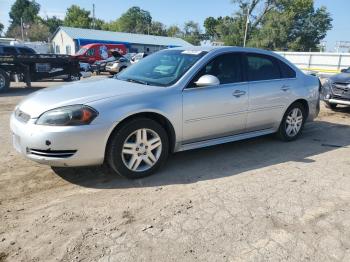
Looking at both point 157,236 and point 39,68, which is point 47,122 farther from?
point 39,68

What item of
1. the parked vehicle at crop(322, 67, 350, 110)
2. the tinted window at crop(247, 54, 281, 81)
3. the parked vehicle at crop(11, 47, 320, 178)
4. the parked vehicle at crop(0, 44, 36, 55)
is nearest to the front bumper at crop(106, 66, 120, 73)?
the parked vehicle at crop(0, 44, 36, 55)

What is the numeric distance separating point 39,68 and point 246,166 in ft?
35.9

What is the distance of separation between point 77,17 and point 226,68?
8519 centimetres

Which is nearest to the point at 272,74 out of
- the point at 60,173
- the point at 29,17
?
the point at 60,173

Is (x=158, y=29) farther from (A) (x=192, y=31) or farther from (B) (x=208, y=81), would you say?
(B) (x=208, y=81)

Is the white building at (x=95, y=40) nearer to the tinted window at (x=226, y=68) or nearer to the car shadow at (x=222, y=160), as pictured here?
the car shadow at (x=222, y=160)

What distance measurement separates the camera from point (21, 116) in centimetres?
402

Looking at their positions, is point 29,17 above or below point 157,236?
above

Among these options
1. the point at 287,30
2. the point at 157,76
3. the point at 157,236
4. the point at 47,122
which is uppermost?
the point at 287,30

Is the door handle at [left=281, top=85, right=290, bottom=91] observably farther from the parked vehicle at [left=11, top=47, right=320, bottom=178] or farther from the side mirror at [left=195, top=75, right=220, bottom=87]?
the side mirror at [left=195, top=75, right=220, bottom=87]

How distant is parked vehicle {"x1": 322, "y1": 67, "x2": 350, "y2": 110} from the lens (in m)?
9.02

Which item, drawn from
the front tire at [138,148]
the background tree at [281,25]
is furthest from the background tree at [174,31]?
the front tire at [138,148]

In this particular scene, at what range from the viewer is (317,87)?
6.35 metres

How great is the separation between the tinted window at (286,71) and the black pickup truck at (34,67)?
10140mm
